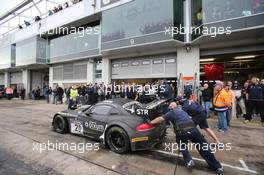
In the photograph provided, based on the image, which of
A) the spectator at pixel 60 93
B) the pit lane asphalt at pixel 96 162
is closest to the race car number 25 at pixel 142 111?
the pit lane asphalt at pixel 96 162

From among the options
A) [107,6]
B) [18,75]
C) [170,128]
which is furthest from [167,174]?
[18,75]

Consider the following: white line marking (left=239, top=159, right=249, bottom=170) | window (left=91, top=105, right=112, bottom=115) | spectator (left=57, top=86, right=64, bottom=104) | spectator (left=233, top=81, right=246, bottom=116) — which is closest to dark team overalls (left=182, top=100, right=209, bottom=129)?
white line marking (left=239, top=159, right=249, bottom=170)

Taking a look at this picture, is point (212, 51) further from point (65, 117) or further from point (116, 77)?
point (65, 117)

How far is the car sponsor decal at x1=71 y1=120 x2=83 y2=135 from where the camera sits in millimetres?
6605

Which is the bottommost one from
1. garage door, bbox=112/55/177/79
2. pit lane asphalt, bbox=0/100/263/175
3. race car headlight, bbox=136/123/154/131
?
pit lane asphalt, bbox=0/100/263/175

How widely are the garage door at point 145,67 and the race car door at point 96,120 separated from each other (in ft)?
28.6

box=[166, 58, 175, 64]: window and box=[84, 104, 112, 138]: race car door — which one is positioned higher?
box=[166, 58, 175, 64]: window

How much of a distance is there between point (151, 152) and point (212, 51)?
9445 millimetres

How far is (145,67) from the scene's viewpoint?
15.4 metres

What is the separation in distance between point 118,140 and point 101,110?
3.65ft

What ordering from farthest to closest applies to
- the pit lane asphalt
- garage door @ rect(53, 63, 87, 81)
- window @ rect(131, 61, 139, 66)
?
garage door @ rect(53, 63, 87, 81) → window @ rect(131, 61, 139, 66) → the pit lane asphalt

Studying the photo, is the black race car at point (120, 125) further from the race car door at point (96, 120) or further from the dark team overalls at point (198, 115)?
the dark team overalls at point (198, 115)

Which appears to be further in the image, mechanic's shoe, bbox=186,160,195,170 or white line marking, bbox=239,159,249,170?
white line marking, bbox=239,159,249,170

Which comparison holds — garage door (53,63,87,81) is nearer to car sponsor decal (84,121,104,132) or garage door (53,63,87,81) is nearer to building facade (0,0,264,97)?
building facade (0,0,264,97)
